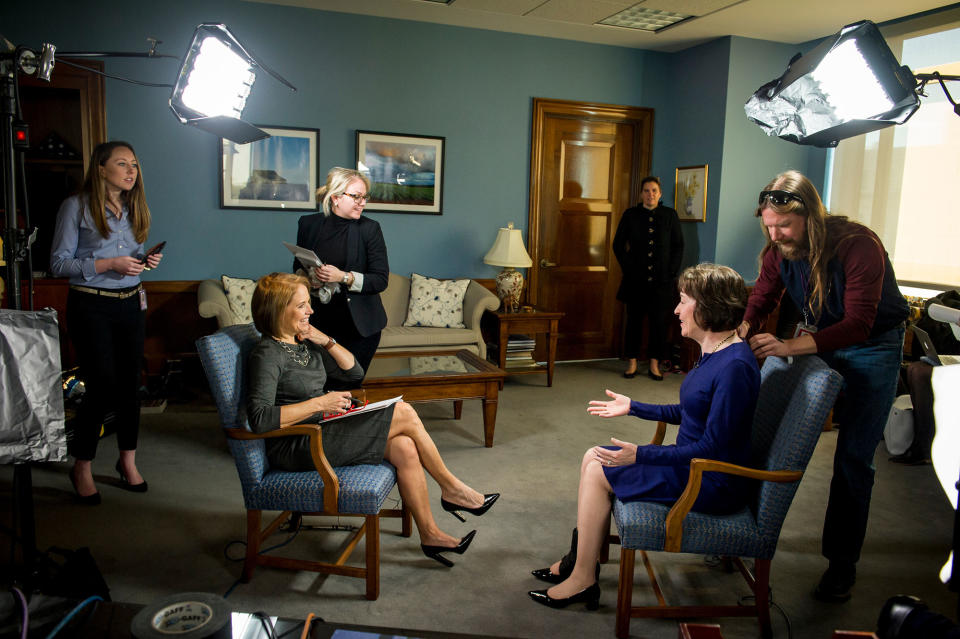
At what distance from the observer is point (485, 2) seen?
15.5ft

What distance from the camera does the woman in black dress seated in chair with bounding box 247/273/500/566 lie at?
7.54 feet

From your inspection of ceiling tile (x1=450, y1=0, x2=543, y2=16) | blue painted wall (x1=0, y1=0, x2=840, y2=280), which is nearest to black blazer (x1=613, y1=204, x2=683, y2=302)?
blue painted wall (x1=0, y1=0, x2=840, y2=280)

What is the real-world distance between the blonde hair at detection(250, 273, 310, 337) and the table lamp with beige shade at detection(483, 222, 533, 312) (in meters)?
3.04

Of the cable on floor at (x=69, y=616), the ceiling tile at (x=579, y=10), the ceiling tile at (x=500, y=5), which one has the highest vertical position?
the ceiling tile at (x=579, y=10)

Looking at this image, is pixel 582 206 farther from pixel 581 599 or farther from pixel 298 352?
Result: pixel 581 599

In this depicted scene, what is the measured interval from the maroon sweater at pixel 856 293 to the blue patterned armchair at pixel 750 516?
18 centimetres

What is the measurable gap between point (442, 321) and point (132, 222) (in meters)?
2.56

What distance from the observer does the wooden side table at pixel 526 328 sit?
17.1 feet

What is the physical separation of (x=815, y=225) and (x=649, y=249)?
343cm

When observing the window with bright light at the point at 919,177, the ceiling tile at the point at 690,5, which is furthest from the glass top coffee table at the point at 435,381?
the window with bright light at the point at 919,177

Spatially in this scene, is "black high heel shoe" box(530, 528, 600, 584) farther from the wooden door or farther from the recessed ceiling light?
the recessed ceiling light

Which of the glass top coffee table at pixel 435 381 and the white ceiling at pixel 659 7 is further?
the white ceiling at pixel 659 7

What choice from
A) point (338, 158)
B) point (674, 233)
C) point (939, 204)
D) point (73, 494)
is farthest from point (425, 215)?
point (939, 204)

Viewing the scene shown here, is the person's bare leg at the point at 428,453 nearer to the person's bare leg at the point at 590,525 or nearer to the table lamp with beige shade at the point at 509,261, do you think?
the person's bare leg at the point at 590,525
